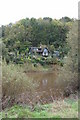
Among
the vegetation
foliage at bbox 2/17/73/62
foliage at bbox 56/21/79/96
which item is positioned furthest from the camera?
Answer: foliage at bbox 2/17/73/62

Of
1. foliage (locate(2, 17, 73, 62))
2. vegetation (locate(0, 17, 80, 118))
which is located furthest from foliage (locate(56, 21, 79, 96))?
foliage (locate(2, 17, 73, 62))

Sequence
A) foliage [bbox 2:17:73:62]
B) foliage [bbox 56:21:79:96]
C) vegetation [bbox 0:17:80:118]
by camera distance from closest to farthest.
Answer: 1. vegetation [bbox 0:17:80:118]
2. foliage [bbox 56:21:79:96]
3. foliage [bbox 2:17:73:62]

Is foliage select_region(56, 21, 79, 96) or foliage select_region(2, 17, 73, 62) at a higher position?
foliage select_region(2, 17, 73, 62)

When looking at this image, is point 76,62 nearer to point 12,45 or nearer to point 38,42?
point 12,45

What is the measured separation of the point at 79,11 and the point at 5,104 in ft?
14.2

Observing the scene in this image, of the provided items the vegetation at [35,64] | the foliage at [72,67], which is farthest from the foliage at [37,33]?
the foliage at [72,67]

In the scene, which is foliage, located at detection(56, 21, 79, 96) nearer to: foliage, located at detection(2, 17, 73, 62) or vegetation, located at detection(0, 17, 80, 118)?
vegetation, located at detection(0, 17, 80, 118)

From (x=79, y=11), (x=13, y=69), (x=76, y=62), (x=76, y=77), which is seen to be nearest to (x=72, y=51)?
(x=76, y=62)

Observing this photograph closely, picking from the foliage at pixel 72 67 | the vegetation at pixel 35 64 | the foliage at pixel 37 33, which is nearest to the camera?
the vegetation at pixel 35 64

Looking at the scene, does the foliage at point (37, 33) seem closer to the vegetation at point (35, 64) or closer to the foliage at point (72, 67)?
the vegetation at point (35, 64)

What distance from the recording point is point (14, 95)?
5.67 metres

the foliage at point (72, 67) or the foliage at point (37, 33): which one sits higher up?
the foliage at point (37, 33)

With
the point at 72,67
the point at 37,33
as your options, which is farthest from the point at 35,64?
the point at 72,67

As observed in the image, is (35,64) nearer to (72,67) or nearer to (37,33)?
(37,33)
